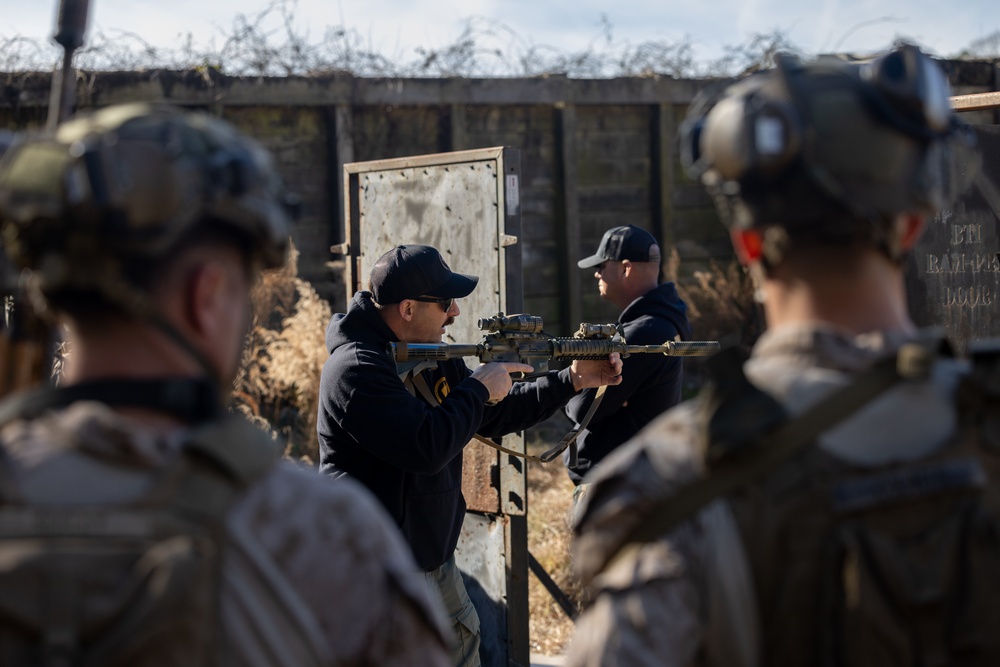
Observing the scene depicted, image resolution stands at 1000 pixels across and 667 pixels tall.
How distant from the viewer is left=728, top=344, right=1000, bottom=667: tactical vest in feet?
4.99

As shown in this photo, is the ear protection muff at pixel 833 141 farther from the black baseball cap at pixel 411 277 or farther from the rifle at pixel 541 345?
the rifle at pixel 541 345

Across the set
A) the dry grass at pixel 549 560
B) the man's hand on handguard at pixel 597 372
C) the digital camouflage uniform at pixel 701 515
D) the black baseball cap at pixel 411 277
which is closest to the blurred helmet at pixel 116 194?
the digital camouflage uniform at pixel 701 515

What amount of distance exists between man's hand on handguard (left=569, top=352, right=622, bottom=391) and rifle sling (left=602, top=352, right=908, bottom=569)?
10.6 ft

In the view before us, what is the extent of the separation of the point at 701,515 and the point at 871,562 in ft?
0.80

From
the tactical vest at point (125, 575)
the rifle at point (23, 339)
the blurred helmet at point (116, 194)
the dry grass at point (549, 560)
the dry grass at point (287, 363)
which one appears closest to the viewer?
the tactical vest at point (125, 575)

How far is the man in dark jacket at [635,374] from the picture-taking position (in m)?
5.29

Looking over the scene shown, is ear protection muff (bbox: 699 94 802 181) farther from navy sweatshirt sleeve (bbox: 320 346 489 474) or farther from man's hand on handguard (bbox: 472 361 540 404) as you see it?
man's hand on handguard (bbox: 472 361 540 404)

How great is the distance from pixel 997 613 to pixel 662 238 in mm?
8477

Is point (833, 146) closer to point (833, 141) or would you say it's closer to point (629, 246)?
point (833, 141)

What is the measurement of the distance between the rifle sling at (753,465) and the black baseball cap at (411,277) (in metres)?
2.71

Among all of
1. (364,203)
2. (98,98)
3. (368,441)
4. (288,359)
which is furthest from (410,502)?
(98,98)

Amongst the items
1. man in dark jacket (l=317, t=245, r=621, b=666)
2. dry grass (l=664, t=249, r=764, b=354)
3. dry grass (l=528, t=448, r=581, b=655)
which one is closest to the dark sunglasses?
man in dark jacket (l=317, t=245, r=621, b=666)

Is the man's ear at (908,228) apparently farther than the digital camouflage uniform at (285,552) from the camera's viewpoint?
Yes

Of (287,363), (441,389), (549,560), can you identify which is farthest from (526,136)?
(441,389)
